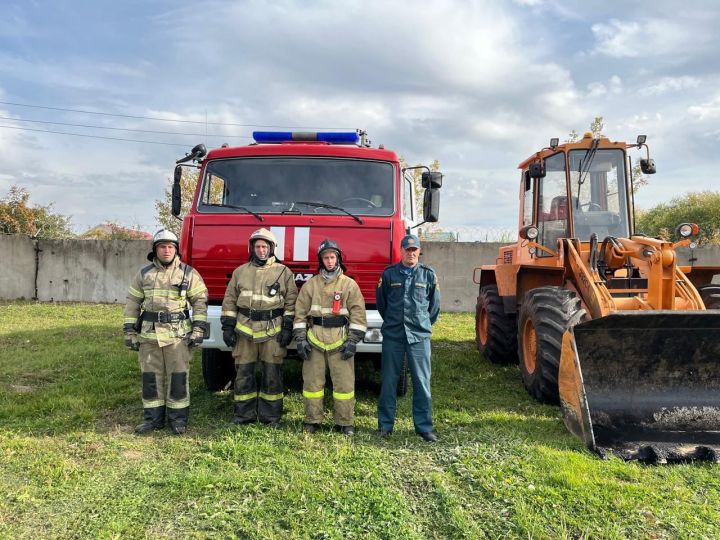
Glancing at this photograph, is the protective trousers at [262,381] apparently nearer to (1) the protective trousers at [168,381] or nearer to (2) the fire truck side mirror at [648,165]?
(1) the protective trousers at [168,381]

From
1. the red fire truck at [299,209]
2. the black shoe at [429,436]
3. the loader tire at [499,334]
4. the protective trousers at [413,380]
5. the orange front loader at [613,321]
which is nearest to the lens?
the orange front loader at [613,321]

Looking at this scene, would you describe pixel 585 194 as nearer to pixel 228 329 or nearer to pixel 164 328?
pixel 228 329

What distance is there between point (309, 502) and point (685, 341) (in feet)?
11.2

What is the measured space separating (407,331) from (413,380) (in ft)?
1.42

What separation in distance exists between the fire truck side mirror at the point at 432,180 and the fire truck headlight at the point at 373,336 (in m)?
1.74

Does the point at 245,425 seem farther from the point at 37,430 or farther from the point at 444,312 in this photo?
the point at 444,312

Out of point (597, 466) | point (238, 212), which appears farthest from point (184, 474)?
point (597, 466)

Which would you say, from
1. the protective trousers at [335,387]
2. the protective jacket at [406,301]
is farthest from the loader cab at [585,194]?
the protective trousers at [335,387]

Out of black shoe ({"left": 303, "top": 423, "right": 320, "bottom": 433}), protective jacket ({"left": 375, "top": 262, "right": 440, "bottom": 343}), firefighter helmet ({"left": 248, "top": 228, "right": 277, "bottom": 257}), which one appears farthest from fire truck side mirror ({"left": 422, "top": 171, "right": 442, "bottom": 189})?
black shoe ({"left": 303, "top": 423, "right": 320, "bottom": 433})

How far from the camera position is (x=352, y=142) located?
5988 mm

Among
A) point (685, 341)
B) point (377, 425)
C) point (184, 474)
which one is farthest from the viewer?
point (377, 425)

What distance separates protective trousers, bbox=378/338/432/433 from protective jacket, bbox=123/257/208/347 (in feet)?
5.55

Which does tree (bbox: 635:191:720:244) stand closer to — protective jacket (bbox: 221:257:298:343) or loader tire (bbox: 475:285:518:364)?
loader tire (bbox: 475:285:518:364)

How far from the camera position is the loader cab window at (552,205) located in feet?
20.3
